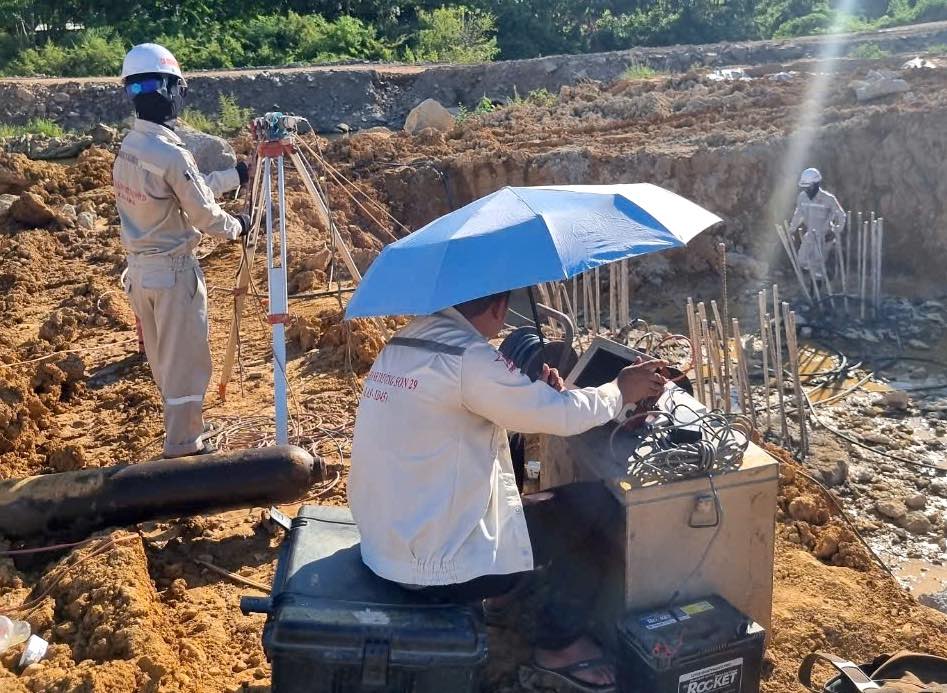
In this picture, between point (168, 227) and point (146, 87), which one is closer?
point (146, 87)

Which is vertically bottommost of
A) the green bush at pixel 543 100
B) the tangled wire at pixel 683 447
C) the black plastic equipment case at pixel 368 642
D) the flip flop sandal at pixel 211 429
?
the flip flop sandal at pixel 211 429

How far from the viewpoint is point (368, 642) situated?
264 centimetres

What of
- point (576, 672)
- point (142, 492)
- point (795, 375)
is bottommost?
point (795, 375)

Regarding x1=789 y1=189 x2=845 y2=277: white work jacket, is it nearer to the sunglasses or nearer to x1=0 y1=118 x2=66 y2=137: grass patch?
the sunglasses

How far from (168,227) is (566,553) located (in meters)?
2.78

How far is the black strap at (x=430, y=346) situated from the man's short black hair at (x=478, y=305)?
150 millimetres

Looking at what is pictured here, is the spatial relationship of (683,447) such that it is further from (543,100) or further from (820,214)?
(543,100)

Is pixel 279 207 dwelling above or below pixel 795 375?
above

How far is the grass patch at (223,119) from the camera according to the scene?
1623 cm

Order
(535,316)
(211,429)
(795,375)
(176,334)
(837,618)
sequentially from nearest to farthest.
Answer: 1. (535,316)
2. (837,618)
3. (176,334)
4. (211,429)
5. (795,375)

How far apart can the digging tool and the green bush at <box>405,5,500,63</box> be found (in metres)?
23.2

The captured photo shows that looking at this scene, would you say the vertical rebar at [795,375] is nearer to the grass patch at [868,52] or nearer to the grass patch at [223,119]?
the grass patch at [223,119]

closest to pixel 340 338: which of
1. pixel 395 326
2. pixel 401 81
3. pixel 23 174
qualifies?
pixel 395 326

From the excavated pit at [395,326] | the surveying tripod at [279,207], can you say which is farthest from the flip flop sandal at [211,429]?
the surveying tripod at [279,207]
